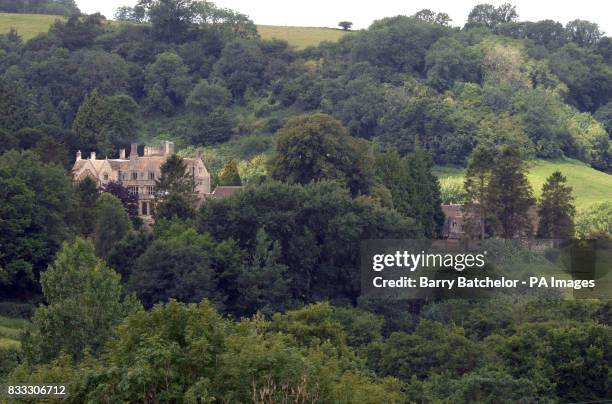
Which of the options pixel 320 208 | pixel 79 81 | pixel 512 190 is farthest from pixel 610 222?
pixel 79 81

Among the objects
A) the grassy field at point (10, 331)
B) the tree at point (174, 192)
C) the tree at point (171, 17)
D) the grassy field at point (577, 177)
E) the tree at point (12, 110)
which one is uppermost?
the tree at point (171, 17)

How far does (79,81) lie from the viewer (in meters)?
124

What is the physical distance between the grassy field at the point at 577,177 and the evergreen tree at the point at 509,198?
13.5m

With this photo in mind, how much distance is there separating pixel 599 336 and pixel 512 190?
29716mm

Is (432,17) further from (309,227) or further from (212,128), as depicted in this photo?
(309,227)

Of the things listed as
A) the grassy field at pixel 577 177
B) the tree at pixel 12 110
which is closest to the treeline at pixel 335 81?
the tree at pixel 12 110

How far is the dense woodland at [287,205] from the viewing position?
125 ft

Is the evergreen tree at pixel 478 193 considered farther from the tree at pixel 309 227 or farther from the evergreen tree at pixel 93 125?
the evergreen tree at pixel 93 125

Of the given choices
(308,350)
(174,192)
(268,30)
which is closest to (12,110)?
(174,192)

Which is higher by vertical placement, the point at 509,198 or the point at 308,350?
the point at 308,350

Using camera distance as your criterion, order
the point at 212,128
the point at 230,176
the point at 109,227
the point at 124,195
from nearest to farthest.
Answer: the point at 109,227 → the point at 124,195 → the point at 230,176 → the point at 212,128

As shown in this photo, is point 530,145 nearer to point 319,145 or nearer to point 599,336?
point 319,145

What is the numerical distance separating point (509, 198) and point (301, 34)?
7491cm

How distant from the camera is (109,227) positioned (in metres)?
69.4
